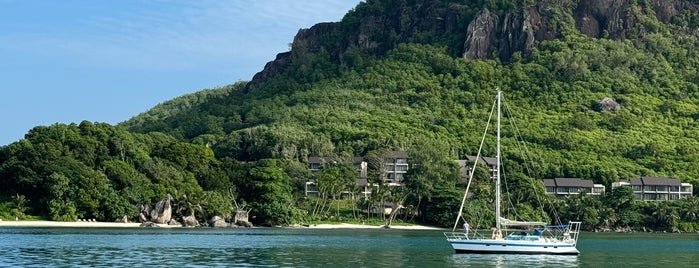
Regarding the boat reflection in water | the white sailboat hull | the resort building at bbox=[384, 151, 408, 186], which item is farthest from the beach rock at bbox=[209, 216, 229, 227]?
the boat reflection in water

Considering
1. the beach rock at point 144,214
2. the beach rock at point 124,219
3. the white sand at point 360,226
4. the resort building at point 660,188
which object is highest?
the resort building at point 660,188

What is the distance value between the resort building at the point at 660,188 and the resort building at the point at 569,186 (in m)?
3.70

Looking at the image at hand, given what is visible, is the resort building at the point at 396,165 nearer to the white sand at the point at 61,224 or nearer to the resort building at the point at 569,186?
the resort building at the point at 569,186

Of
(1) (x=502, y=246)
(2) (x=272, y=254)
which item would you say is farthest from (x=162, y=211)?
(1) (x=502, y=246)

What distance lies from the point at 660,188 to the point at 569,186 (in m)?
16.2

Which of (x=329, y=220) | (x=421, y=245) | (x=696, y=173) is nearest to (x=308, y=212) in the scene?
(x=329, y=220)

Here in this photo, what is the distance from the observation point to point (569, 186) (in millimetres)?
186375

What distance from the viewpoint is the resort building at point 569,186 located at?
18373cm

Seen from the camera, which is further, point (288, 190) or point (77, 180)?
point (288, 190)

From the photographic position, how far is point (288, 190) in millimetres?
153500

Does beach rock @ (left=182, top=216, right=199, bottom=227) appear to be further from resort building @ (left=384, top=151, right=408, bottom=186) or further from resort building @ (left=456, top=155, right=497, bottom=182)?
resort building @ (left=384, top=151, right=408, bottom=186)

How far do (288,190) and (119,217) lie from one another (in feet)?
93.8

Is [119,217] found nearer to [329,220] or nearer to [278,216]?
[278,216]

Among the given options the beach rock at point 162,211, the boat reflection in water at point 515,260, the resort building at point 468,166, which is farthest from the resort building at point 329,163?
the boat reflection in water at point 515,260
